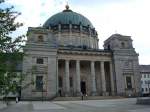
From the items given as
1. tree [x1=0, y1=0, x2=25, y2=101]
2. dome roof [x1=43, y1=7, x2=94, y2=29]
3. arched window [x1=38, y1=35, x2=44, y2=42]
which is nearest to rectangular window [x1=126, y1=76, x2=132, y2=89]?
dome roof [x1=43, y1=7, x2=94, y2=29]

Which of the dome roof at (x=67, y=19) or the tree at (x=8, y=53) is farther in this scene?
the dome roof at (x=67, y=19)

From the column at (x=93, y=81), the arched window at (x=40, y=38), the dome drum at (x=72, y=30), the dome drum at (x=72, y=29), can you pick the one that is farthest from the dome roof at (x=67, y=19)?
the column at (x=93, y=81)

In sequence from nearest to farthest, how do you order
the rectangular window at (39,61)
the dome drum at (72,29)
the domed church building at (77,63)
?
the domed church building at (77,63)
the rectangular window at (39,61)
the dome drum at (72,29)

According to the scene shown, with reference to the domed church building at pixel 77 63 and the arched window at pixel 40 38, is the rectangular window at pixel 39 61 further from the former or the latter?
the arched window at pixel 40 38

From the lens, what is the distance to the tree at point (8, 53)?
282 inches

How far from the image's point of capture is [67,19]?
66.1 m

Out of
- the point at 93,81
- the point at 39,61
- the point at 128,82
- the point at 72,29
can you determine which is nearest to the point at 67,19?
the point at 72,29

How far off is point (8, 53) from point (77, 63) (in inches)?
1849

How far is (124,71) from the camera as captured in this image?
5653cm

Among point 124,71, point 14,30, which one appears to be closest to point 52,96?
point 124,71

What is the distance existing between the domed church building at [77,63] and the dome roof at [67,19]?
1.33 ft

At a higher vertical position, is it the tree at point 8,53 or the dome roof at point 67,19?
the dome roof at point 67,19

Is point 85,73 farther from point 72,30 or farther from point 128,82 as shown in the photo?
point 72,30

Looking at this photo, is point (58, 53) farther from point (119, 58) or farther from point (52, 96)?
point (119, 58)
